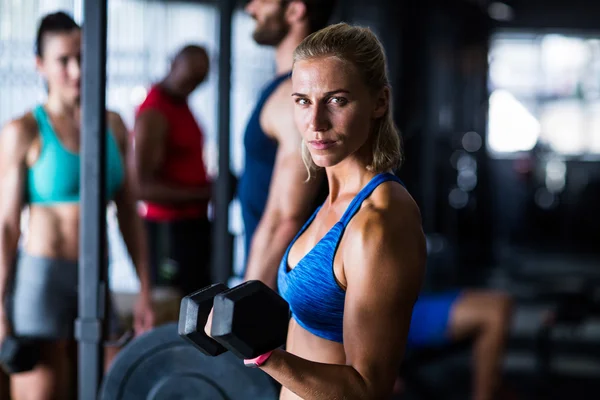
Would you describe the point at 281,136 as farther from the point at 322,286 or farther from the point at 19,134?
the point at 19,134

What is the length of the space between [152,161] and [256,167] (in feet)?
4.78

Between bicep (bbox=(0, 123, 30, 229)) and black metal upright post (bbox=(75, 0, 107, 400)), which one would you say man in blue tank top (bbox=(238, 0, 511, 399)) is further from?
bicep (bbox=(0, 123, 30, 229))

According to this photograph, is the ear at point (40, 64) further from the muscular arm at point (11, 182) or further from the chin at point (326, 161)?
the chin at point (326, 161)

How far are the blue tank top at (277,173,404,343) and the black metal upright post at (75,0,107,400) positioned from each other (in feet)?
2.12

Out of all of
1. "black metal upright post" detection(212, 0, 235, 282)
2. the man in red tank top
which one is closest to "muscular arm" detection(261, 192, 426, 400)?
"black metal upright post" detection(212, 0, 235, 282)

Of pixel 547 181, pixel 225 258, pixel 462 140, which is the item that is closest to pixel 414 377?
pixel 225 258

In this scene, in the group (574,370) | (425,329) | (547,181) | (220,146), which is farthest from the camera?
(547,181)

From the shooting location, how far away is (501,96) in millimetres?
9586

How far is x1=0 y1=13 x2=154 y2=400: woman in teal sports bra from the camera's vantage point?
184 centimetres

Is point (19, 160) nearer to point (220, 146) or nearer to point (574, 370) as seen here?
point (220, 146)

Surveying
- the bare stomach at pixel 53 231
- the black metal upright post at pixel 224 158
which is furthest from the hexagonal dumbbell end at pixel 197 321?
the black metal upright post at pixel 224 158

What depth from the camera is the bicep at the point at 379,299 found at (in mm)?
988

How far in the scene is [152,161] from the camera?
3.07 metres

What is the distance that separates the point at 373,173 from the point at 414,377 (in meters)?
2.08
